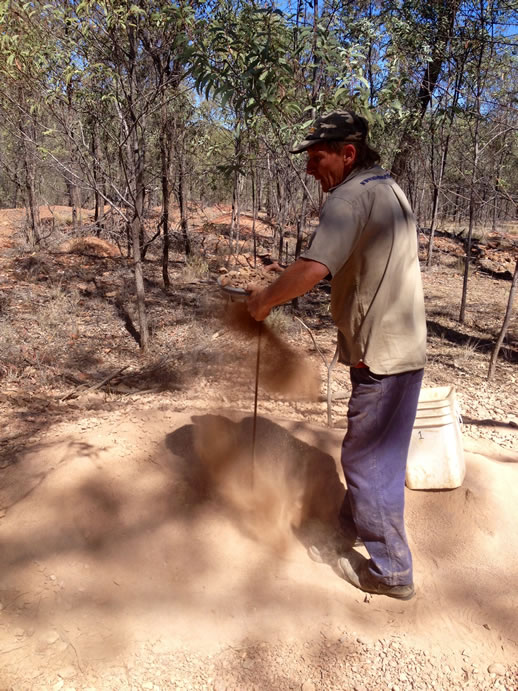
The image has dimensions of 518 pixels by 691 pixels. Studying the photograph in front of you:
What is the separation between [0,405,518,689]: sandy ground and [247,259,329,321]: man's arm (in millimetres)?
1165

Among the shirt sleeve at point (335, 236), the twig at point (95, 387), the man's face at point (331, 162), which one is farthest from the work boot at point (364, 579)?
the twig at point (95, 387)

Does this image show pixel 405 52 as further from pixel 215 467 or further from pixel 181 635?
pixel 181 635

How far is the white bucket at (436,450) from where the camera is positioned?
2652 mm

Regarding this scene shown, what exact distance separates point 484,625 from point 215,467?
57.7 inches

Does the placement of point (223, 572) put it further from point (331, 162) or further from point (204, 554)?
point (331, 162)

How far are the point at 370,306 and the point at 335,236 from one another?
0.33m

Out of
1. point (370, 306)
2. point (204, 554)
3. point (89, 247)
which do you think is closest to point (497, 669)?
point (204, 554)

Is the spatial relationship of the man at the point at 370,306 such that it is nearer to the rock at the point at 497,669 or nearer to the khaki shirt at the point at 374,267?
the khaki shirt at the point at 374,267

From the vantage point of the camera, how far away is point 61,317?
718 cm

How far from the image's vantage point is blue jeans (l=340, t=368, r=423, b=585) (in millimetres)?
2016

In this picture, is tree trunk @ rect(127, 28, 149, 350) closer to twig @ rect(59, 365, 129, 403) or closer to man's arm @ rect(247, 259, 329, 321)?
twig @ rect(59, 365, 129, 403)

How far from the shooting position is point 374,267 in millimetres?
1886

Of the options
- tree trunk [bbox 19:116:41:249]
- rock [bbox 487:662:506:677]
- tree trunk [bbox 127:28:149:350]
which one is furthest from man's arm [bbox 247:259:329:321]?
tree trunk [bbox 19:116:41:249]

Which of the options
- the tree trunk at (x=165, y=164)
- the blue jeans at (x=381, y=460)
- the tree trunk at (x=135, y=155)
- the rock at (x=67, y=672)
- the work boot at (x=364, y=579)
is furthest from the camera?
the tree trunk at (x=165, y=164)
